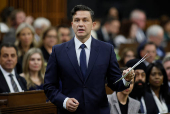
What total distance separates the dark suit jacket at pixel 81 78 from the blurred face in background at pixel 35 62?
88.4 inches

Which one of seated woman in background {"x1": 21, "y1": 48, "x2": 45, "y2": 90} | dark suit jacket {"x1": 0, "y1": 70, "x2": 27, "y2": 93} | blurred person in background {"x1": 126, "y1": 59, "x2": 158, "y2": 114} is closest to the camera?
dark suit jacket {"x1": 0, "y1": 70, "x2": 27, "y2": 93}

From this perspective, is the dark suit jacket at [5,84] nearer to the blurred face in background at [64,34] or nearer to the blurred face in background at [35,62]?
the blurred face in background at [35,62]

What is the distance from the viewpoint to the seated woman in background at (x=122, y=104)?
3770mm

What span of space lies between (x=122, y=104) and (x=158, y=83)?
1.11 metres

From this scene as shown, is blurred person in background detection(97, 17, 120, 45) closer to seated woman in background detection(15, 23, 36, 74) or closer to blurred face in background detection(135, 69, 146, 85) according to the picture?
seated woman in background detection(15, 23, 36, 74)

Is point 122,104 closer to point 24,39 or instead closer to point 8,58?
point 8,58

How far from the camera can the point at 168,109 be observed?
15.8 feet

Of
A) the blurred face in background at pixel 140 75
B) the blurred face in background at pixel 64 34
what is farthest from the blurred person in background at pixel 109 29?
the blurred face in background at pixel 140 75

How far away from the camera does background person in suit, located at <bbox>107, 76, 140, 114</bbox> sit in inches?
148

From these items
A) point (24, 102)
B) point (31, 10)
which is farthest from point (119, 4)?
point (24, 102)

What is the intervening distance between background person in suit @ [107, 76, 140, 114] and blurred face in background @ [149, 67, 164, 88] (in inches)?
38.4

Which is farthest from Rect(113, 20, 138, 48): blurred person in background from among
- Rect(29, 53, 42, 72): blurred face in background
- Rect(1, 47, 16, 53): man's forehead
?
Rect(1, 47, 16, 53): man's forehead

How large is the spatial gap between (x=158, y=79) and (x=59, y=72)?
7.94 feet

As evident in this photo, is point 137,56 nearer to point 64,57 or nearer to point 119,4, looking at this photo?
point 64,57
